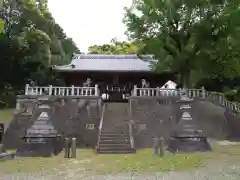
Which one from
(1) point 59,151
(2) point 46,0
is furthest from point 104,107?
(2) point 46,0

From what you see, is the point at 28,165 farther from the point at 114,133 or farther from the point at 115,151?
the point at 114,133

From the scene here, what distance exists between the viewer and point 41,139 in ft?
46.9

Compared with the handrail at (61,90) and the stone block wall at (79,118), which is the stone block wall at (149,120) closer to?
the stone block wall at (79,118)

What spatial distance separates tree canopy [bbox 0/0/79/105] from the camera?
91.8ft

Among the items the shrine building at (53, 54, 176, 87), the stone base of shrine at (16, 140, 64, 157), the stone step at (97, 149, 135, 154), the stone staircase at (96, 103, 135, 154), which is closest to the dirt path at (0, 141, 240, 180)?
the stone base of shrine at (16, 140, 64, 157)

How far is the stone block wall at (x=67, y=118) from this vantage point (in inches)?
719

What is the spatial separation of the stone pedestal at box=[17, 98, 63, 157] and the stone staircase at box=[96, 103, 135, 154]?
253cm

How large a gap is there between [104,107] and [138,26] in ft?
22.5

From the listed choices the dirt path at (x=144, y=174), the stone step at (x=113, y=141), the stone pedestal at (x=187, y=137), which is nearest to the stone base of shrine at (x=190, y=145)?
the stone pedestal at (x=187, y=137)

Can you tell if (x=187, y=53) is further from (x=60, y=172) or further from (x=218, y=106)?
(x=60, y=172)

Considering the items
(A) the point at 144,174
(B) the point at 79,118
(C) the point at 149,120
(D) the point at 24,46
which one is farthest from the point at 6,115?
(A) the point at 144,174

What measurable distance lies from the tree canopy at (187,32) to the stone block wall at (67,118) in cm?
641

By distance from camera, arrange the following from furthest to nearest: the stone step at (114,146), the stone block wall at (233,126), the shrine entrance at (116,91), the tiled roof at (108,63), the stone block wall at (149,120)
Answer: the shrine entrance at (116,91) → the tiled roof at (108,63) → the stone block wall at (233,126) → the stone block wall at (149,120) → the stone step at (114,146)

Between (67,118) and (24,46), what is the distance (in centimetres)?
1212
